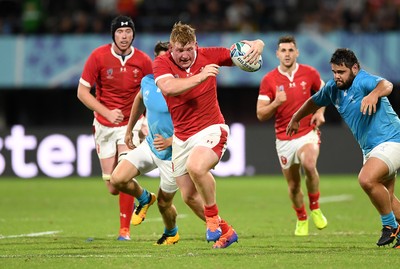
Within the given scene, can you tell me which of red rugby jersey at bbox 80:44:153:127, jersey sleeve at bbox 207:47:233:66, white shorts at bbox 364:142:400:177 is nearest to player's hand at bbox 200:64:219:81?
jersey sleeve at bbox 207:47:233:66

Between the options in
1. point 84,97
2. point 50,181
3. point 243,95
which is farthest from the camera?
point 243,95

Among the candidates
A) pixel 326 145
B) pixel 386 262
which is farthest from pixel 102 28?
pixel 386 262

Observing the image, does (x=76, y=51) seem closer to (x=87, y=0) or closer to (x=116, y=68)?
(x=87, y=0)

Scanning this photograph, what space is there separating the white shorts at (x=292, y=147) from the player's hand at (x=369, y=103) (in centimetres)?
319

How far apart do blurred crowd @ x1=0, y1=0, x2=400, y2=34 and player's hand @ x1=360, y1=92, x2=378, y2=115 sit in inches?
590

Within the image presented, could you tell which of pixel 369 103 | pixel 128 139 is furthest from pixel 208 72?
pixel 128 139

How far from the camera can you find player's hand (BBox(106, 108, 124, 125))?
429 inches

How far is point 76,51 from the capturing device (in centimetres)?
2462

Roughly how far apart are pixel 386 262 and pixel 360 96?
6.55 feet

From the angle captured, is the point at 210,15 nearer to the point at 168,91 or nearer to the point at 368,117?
the point at 368,117

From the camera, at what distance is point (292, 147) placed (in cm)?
1245

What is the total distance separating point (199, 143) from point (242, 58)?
0.99 meters

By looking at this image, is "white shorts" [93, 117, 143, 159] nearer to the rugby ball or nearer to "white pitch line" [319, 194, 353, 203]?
the rugby ball

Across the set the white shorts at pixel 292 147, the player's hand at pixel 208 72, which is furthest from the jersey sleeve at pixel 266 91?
the player's hand at pixel 208 72
